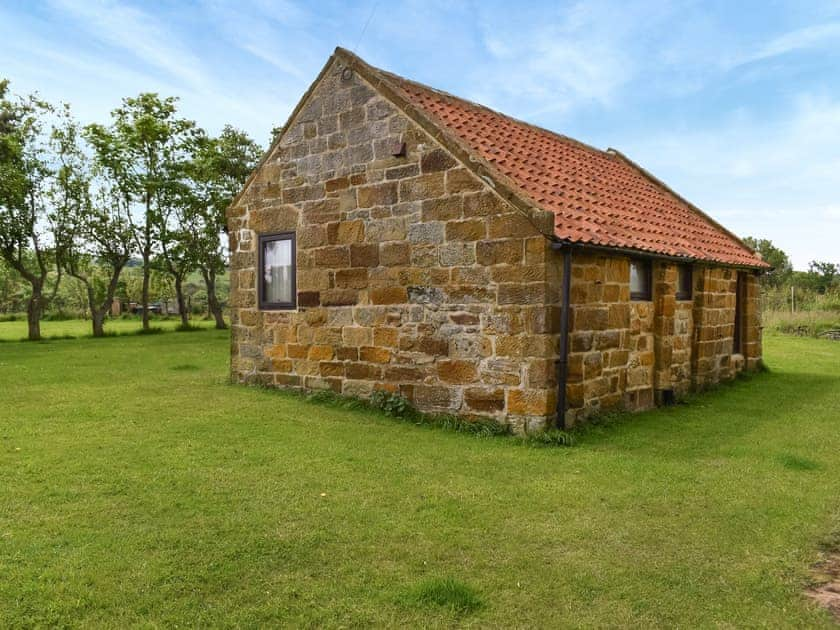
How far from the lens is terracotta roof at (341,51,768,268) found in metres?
8.59

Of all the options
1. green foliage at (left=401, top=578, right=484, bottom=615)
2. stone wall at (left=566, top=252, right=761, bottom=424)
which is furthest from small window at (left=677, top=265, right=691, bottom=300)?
green foliage at (left=401, top=578, right=484, bottom=615)

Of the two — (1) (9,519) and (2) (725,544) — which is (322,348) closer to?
(1) (9,519)

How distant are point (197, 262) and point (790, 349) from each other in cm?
2493

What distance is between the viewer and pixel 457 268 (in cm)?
848

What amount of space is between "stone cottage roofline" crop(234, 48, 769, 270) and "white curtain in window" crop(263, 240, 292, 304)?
135cm

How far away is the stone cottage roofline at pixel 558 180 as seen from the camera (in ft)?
27.0

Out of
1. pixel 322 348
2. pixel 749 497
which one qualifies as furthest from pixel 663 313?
pixel 322 348

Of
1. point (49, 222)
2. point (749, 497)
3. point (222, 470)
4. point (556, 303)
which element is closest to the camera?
point (749, 497)

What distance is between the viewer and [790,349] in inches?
762

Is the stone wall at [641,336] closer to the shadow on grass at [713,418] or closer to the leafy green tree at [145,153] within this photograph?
the shadow on grass at [713,418]

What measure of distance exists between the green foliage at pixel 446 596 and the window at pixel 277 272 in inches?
294

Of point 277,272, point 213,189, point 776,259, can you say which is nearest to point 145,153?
point 213,189

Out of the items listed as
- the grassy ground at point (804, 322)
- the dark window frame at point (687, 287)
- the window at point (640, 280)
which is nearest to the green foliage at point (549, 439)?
the window at point (640, 280)

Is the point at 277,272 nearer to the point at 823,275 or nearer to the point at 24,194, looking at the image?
the point at 24,194
